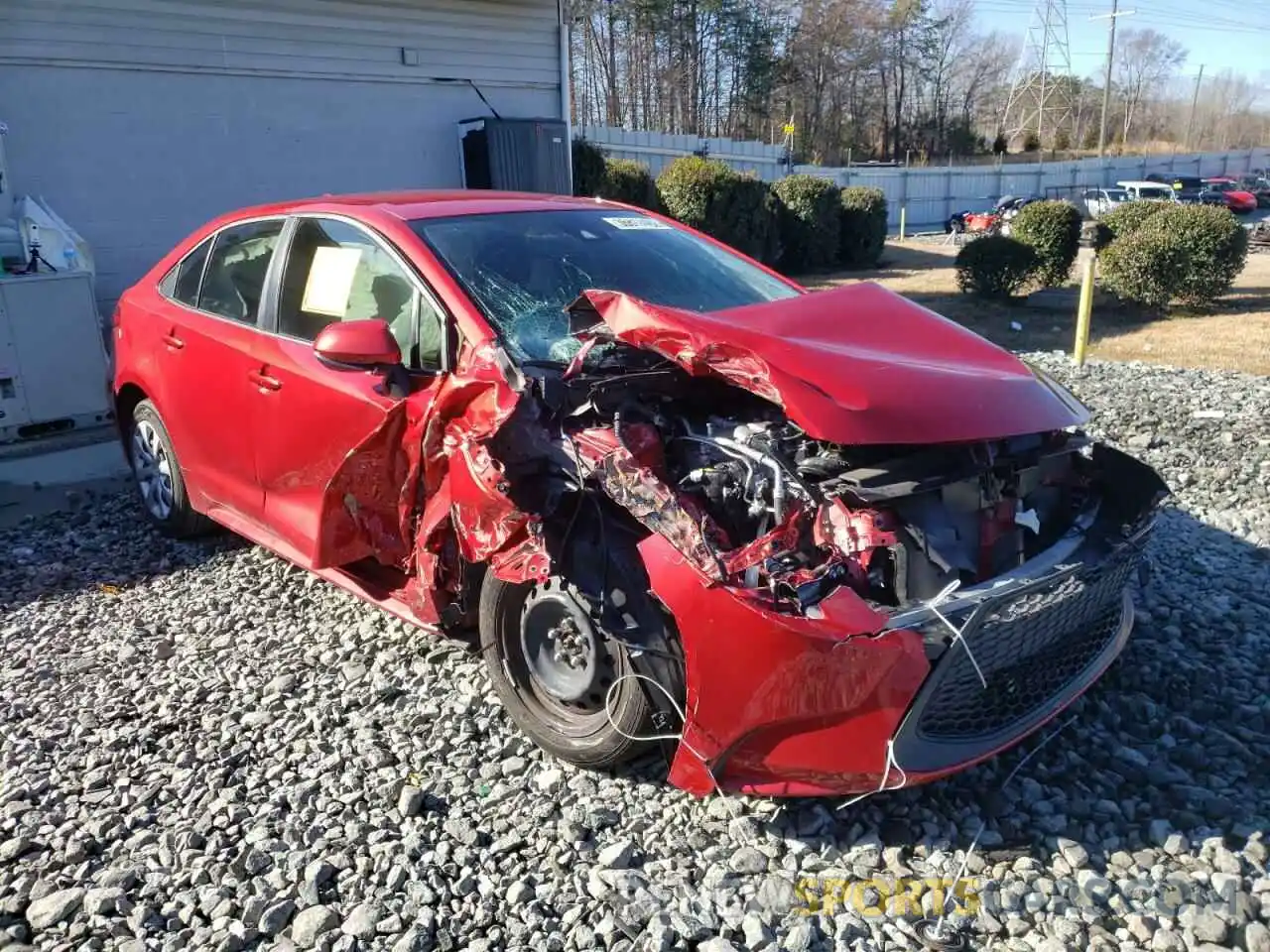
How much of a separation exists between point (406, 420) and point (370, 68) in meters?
9.52

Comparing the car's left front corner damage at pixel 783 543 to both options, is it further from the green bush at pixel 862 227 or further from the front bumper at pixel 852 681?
the green bush at pixel 862 227

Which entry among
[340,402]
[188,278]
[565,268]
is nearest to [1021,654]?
[565,268]

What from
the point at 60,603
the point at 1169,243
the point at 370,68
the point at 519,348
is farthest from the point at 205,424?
the point at 1169,243

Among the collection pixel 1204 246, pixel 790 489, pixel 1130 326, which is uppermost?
pixel 790 489

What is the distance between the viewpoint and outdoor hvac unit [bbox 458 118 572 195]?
39.9 feet

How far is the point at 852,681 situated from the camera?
8.05 ft

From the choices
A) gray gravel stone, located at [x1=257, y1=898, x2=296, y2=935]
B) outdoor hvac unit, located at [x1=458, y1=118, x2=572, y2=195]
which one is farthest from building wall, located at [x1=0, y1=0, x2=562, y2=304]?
gray gravel stone, located at [x1=257, y1=898, x2=296, y2=935]

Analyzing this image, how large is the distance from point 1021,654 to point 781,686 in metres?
0.72

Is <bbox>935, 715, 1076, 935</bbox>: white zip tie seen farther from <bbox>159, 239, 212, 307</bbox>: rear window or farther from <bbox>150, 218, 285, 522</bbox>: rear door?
<bbox>159, 239, 212, 307</bbox>: rear window

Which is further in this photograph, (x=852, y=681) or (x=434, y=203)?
(x=434, y=203)

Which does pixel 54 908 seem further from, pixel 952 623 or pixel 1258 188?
pixel 1258 188

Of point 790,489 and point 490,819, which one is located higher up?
point 790,489

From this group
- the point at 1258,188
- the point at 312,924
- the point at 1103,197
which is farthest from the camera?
the point at 1258,188

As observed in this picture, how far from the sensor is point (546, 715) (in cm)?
321
